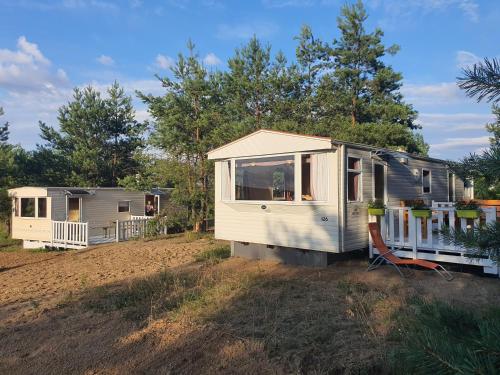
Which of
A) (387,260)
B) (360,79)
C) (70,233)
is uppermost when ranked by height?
(360,79)

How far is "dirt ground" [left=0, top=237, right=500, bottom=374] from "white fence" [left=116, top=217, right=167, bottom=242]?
738 centimetres

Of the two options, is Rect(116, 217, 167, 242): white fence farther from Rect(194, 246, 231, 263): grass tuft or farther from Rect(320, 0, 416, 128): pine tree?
Rect(320, 0, 416, 128): pine tree

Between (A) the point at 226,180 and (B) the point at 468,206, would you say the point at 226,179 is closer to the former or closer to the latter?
(A) the point at 226,180

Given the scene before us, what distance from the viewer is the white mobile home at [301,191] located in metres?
8.47

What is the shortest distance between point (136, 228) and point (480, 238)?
1760 centimetres

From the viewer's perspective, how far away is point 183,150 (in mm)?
17203

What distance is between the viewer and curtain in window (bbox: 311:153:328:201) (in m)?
8.59


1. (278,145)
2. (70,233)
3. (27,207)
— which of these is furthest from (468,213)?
(27,207)

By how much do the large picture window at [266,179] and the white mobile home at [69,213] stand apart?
9.27 m

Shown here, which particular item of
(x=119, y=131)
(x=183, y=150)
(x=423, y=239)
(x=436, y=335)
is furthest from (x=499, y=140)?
(x=119, y=131)

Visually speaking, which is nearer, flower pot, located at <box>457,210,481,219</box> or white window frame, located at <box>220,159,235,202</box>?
flower pot, located at <box>457,210,481,219</box>

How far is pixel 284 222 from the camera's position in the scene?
9250mm

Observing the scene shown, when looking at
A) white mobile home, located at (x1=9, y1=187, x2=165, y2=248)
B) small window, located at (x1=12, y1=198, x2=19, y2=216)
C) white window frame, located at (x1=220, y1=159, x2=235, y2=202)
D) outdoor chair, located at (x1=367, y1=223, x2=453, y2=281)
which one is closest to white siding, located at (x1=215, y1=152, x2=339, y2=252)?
white window frame, located at (x1=220, y1=159, x2=235, y2=202)

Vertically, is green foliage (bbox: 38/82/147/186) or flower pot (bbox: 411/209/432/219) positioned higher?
green foliage (bbox: 38/82/147/186)
